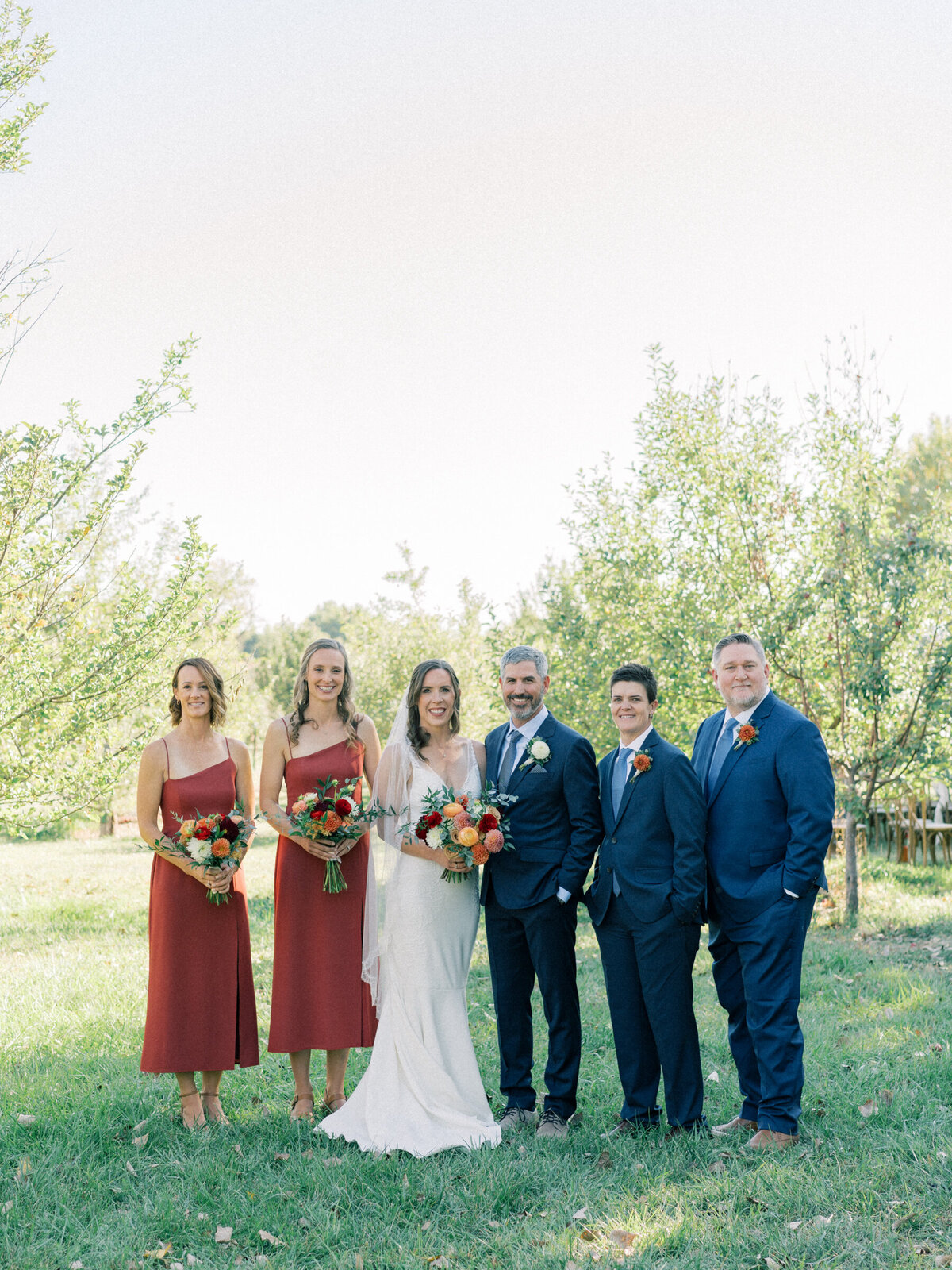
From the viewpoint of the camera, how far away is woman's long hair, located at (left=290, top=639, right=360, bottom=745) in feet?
20.4

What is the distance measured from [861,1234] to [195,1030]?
11.7 feet

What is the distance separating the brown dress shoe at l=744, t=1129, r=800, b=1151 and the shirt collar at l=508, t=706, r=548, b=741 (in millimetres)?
2331

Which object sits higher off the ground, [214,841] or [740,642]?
[740,642]

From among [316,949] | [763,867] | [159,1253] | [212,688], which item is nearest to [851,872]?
[763,867]

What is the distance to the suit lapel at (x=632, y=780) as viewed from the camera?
5535 mm

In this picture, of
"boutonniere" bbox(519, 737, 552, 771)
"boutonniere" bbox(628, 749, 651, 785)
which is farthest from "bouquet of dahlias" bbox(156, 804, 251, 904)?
"boutonniere" bbox(628, 749, 651, 785)

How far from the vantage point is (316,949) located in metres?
6.03

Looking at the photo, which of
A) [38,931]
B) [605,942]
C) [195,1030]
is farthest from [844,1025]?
[38,931]

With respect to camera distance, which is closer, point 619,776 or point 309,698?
point 619,776

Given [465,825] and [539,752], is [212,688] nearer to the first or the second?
[465,825]

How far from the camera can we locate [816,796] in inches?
205

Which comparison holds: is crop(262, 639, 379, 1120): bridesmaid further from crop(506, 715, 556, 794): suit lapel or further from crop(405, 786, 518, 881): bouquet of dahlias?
crop(506, 715, 556, 794): suit lapel

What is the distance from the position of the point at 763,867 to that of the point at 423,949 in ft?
6.31

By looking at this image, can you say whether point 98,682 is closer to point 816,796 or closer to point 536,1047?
point 536,1047
